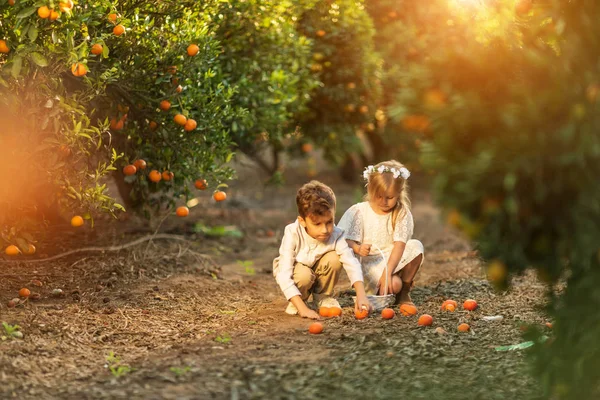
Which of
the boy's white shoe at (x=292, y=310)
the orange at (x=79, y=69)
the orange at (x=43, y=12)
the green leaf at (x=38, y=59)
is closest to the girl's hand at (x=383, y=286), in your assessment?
the boy's white shoe at (x=292, y=310)

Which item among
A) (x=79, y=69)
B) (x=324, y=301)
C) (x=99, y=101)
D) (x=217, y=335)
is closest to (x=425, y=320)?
(x=324, y=301)

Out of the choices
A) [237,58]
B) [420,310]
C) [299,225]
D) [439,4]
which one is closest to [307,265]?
[299,225]

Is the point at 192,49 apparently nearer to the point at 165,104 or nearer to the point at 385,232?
the point at 165,104

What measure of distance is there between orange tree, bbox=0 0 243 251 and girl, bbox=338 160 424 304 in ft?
4.93

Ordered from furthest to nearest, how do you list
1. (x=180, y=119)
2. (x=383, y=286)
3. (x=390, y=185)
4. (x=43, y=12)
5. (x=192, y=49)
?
(x=180, y=119), (x=192, y=49), (x=383, y=286), (x=390, y=185), (x=43, y=12)

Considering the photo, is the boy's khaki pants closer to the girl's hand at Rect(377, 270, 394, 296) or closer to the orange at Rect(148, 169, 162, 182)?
the girl's hand at Rect(377, 270, 394, 296)

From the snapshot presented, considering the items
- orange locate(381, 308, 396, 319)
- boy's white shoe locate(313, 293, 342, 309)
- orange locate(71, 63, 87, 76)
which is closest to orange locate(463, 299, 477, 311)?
orange locate(381, 308, 396, 319)

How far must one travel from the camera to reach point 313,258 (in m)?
5.93

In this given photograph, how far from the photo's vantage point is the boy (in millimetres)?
5621

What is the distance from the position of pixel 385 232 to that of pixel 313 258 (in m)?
0.62

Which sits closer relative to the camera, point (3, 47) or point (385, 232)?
point (3, 47)

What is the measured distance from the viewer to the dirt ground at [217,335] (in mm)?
4191

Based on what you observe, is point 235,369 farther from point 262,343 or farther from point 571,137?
point 571,137

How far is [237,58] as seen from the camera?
27.2 feet
